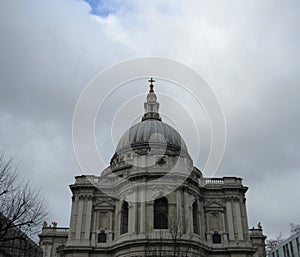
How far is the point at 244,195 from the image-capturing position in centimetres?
4812

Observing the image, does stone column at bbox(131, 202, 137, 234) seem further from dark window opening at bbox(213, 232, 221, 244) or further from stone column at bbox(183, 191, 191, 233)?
dark window opening at bbox(213, 232, 221, 244)

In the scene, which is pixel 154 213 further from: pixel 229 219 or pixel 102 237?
pixel 229 219

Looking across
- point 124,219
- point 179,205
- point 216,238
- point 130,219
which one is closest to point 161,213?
point 179,205

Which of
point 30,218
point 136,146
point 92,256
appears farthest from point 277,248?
point 30,218

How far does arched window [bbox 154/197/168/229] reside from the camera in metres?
41.8

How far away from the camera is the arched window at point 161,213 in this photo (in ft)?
137

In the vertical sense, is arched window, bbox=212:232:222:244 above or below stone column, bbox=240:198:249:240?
below

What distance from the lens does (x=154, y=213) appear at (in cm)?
4219

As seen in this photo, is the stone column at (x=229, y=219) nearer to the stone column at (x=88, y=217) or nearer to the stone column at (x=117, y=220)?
the stone column at (x=117, y=220)

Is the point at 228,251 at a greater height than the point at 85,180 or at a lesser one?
lesser

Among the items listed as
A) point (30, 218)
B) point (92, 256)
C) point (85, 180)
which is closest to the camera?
point (30, 218)

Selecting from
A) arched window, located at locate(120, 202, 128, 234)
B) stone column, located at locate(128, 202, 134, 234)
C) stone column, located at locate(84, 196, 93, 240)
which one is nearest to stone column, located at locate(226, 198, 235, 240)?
stone column, located at locate(128, 202, 134, 234)

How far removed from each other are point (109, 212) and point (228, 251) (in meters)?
14.5

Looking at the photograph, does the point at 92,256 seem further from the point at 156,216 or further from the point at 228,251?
the point at 228,251
